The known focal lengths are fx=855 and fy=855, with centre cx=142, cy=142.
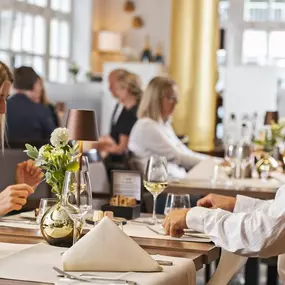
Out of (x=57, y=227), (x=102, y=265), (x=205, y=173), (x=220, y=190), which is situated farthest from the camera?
(x=205, y=173)

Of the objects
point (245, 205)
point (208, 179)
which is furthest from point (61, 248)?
point (208, 179)

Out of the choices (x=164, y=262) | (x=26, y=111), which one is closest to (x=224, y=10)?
(x=26, y=111)

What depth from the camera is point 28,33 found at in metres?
12.8

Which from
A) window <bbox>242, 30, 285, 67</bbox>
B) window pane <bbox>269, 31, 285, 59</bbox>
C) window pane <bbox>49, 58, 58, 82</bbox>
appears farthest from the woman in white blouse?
window pane <bbox>269, 31, 285, 59</bbox>

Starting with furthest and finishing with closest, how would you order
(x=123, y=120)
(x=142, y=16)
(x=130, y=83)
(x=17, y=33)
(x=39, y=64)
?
(x=142, y=16) < (x=39, y=64) < (x=17, y=33) < (x=130, y=83) < (x=123, y=120)

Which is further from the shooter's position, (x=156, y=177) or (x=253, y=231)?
(x=156, y=177)

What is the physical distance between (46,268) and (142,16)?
13.1 m

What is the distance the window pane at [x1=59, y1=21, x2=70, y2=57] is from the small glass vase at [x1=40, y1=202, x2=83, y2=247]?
11.3 meters

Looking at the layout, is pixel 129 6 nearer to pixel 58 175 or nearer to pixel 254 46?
pixel 254 46

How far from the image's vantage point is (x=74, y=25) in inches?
567

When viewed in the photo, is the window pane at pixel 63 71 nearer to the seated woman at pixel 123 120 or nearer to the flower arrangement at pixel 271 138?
the seated woman at pixel 123 120

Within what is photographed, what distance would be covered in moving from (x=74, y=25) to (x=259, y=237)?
12289mm

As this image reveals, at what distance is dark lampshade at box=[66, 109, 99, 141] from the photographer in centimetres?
344

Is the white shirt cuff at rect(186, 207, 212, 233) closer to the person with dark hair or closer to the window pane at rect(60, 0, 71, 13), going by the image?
the person with dark hair
